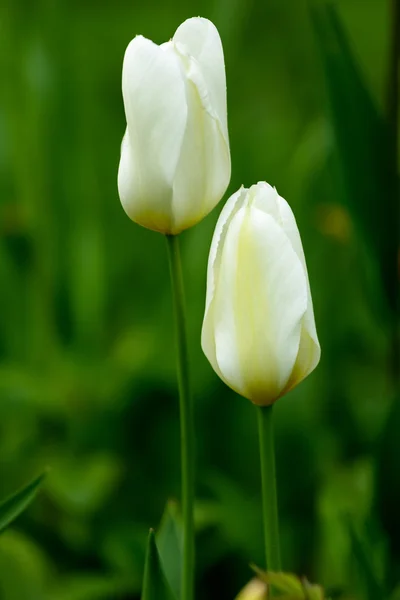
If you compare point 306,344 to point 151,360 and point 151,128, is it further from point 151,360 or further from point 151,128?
point 151,360

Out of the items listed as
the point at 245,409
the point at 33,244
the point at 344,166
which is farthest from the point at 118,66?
the point at 344,166

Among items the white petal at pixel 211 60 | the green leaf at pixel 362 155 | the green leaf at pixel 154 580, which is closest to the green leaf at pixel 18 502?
the green leaf at pixel 154 580

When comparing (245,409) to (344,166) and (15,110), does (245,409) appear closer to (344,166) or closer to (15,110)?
(344,166)

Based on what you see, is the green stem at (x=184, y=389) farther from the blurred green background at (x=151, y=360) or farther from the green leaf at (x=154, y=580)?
the blurred green background at (x=151, y=360)

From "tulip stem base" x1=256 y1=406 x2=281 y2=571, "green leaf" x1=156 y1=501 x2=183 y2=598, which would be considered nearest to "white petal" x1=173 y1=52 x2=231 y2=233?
"tulip stem base" x1=256 y1=406 x2=281 y2=571

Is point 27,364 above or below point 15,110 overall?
below
